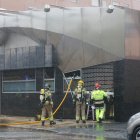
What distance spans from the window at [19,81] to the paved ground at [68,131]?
4.13 metres

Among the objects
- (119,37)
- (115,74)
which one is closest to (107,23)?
(119,37)

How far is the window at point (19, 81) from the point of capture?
25031mm

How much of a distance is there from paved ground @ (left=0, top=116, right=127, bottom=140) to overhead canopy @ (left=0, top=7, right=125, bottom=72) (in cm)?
306

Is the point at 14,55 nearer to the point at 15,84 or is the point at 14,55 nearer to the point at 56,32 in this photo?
the point at 15,84

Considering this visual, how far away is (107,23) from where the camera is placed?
70.6ft

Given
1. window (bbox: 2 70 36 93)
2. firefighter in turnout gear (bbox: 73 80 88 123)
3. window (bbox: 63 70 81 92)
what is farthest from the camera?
window (bbox: 2 70 36 93)

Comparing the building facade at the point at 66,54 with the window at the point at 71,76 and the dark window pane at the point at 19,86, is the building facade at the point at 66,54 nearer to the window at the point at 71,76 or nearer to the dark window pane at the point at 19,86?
the dark window pane at the point at 19,86

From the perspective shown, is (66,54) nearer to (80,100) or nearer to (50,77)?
(50,77)

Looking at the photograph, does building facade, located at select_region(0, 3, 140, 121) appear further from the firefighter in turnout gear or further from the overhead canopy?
the firefighter in turnout gear

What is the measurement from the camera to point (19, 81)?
25.8m

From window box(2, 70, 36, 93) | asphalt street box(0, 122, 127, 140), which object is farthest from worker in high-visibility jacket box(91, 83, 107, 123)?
window box(2, 70, 36, 93)

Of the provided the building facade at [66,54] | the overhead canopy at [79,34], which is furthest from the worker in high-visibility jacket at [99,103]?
the overhead canopy at [79,34]

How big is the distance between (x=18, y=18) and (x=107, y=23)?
229 inches

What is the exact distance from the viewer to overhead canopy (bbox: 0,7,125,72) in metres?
21.3
